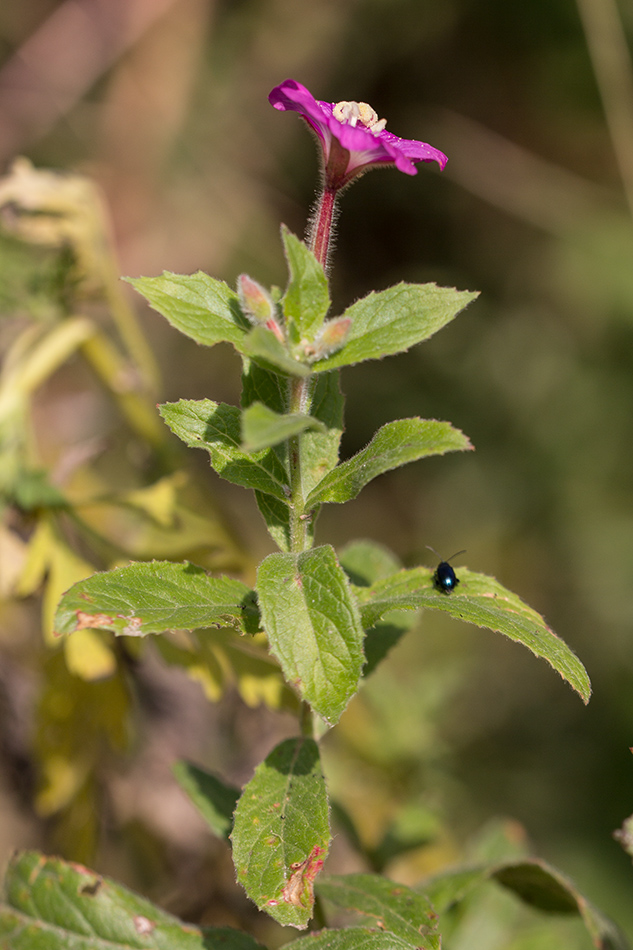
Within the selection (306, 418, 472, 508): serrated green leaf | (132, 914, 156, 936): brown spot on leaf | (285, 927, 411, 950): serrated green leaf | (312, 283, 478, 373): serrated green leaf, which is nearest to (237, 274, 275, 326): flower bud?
(312, 283, 478, 373): serrated green leaf

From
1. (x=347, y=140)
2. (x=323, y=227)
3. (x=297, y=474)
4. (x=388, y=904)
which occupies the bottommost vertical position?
(x=388, y=904)

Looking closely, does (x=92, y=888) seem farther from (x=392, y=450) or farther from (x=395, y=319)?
(x=395, y=319)

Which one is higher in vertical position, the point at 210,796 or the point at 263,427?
the point at 263,427

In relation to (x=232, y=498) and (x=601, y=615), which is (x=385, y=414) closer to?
(x=232, y=498)

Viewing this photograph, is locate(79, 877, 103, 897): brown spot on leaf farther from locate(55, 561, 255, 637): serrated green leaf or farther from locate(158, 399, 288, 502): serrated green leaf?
locate(158, 399, 288, 502): serrated green leaf

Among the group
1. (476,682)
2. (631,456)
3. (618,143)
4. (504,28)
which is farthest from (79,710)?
(504,28)

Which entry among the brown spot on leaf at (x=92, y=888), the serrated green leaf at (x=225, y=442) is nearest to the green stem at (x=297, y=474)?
the serrated green leaf at (x=225, y=442)

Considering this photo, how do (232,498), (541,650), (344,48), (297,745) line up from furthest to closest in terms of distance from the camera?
(344,48)
(232,498)
(297,745)
(541,650)

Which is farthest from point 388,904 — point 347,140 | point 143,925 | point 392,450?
point 347,140
